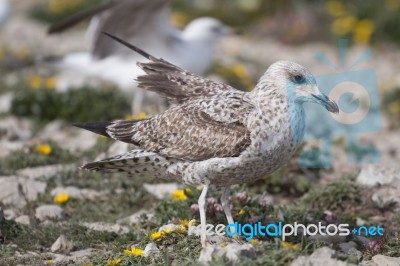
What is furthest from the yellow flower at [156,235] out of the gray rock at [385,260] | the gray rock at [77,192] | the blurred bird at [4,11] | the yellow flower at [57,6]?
the yellow flower at [57,6]

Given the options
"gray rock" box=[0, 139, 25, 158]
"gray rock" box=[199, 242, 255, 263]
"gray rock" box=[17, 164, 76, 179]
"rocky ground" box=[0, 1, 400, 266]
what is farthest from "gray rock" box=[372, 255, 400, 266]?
"gray rock" box=[0, 139, 25, 158]

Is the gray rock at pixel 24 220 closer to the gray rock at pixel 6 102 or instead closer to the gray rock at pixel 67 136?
the gray rock at pixel 67 136

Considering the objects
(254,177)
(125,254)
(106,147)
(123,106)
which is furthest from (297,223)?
(123,106)

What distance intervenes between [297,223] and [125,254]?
1.48 metres

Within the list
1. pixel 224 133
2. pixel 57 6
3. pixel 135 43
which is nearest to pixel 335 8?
pixel 57 6

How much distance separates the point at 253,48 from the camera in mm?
14836

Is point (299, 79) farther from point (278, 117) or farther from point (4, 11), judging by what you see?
point (4, 11)

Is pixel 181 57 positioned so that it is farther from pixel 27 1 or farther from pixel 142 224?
pixel 27 1

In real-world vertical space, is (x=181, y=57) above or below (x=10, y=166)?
above

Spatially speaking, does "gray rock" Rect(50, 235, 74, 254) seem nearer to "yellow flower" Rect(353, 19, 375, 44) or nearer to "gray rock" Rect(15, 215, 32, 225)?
"gray rock" Rect(15, 215, 32, 225)

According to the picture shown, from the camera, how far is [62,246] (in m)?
6.30

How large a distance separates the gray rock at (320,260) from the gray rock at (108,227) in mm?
2009

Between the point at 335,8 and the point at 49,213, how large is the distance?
9.95m

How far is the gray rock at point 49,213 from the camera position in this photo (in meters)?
6.98
